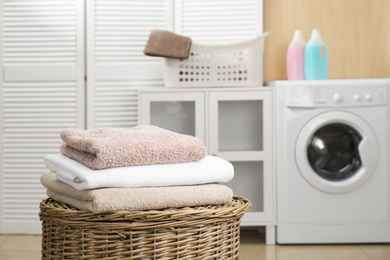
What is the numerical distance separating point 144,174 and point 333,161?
179 cm

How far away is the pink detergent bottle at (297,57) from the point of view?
294cm

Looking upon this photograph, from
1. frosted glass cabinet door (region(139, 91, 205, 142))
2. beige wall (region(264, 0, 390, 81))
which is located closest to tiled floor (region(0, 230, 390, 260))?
frosted glass cabinet door (region(139, 91, 205, 142))

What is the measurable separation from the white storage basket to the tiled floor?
83 centimetres

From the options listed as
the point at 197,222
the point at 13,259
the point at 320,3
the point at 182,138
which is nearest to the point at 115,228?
the point at 197,222

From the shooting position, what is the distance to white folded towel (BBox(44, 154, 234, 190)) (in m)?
1.06

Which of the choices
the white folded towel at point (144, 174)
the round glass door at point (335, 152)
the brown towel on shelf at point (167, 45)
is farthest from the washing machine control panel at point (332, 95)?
the white folded towel at point (144, 174)

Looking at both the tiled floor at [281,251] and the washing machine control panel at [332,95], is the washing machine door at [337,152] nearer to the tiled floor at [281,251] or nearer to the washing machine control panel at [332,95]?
the washing machine control panel at [332,95]

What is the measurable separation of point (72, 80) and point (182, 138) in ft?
6.22

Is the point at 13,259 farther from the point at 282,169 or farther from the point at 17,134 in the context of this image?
the point at 282,169

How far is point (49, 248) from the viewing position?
1.11 meters

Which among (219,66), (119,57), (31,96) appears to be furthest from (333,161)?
(31,96)

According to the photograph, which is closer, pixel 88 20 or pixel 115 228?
pixel 115 228

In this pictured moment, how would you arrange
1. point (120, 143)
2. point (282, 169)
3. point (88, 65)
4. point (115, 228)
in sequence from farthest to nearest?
1. point (88, 65)
2. point (282, 169)
3. point (120, 143)
4. point (115, 228)

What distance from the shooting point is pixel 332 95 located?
8.79ft
